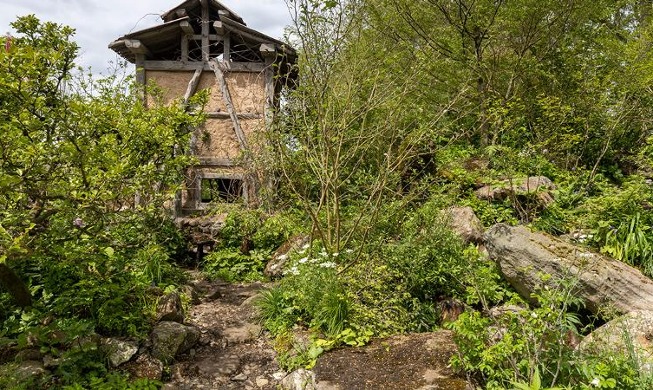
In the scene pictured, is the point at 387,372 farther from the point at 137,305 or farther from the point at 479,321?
the point at 137,305

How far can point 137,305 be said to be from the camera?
504 cm

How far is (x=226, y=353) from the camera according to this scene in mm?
5039

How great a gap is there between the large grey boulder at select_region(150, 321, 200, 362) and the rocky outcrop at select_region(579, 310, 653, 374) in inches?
155

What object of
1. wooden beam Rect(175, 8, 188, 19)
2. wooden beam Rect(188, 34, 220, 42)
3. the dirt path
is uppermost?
wooden beam Rect(175, 8, 188, 19)

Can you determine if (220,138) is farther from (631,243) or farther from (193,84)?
(631,243)

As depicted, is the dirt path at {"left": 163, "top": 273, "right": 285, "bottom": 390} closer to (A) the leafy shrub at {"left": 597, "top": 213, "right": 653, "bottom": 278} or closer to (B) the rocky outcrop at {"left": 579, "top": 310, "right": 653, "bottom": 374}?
(B) the rocky outcrop at {"left": 579, "top": 310, "right": 653, "bottom": 374}

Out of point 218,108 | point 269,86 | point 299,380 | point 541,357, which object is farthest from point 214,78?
point 541,357

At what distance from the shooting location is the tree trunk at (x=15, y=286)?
4.24m

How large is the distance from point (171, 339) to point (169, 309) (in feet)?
1.80

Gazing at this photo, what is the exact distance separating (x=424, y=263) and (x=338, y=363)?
75.6 inches

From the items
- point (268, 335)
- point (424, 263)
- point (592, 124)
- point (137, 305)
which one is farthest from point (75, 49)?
point (592, 124)

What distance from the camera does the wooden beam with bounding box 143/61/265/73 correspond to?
33.0 feet

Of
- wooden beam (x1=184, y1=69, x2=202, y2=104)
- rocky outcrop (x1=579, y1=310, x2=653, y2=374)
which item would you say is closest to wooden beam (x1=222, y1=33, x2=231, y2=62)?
wooden beam (x1=184, y1=69, x2=202, y2=104)

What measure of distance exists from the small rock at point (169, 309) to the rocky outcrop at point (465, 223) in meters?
3.84
